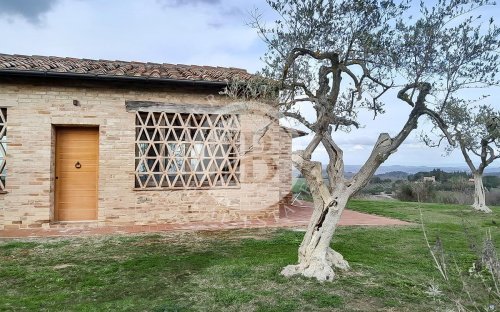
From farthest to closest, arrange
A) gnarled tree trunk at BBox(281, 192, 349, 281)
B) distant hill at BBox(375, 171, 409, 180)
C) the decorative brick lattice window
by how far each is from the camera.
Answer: distant hill at BBox(375, 171, 409, 180) → the decorative brick lattice window → gnarled tree trunk at BBox(281, 192, 349, 281)

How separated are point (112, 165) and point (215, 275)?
3935mm

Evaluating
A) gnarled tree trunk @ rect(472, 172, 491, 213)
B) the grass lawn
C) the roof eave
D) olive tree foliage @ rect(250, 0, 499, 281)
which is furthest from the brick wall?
gnarled tree trunk @ rect(472, 172, 491, 213)

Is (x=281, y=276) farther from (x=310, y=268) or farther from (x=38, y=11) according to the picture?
(x=38, y=11)

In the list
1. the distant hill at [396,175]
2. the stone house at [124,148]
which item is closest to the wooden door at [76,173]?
the stone house at [124,148]

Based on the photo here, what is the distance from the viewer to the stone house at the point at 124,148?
6805 millimetres

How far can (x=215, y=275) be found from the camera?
13.6ft

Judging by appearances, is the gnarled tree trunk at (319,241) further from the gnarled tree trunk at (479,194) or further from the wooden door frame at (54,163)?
the gnarled tree trunk at (479,194)

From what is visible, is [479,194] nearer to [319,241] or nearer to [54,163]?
[319,241]

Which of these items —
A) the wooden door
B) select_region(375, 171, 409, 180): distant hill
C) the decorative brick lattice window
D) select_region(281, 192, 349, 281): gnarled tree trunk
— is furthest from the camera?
select_region(375, 171, 409, 180): distant hill

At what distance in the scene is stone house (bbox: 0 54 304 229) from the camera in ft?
22.3

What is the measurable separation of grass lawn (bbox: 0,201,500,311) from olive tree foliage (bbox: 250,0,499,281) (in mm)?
501

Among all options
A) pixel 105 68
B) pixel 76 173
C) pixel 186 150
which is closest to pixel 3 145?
pixel 76 173

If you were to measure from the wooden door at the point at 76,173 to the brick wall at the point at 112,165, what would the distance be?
0.26 m

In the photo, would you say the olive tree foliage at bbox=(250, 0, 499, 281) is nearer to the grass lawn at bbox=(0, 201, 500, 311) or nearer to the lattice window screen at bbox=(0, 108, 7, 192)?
the grass lawn at bbox=(0, 201, 500, 311)
